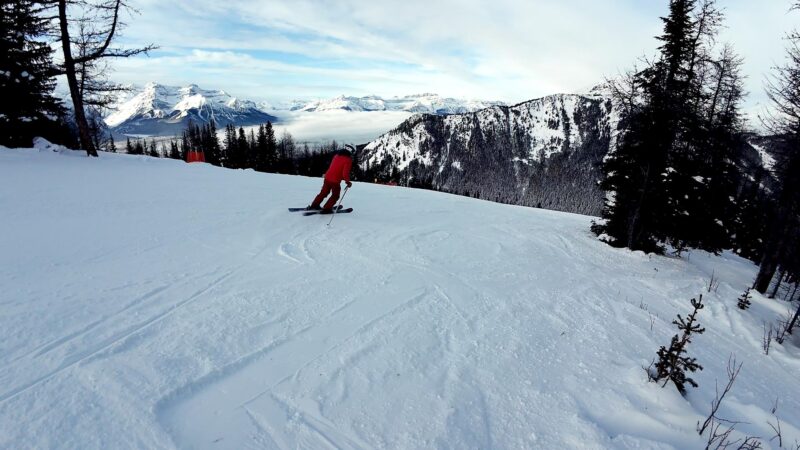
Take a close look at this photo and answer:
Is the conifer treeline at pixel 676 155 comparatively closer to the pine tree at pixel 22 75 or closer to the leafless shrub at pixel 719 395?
the leafless shrub at pixel 719 395

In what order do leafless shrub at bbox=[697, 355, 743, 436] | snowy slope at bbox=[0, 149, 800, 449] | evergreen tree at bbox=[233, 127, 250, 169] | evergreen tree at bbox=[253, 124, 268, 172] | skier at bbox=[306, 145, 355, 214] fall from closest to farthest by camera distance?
1. snowy slope at bbox=[0, 149, 800, 449]
2. leafless shrub at bbox=[697, 355, 743, 436]
3. skier at bbox=[306, 145, 355, 214]
4. evergreen tree at bbox=[253, 124, 268, 172]
5. evergreen tree at bbox=[233, 127, 250, 169]

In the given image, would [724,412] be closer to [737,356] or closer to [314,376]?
[737,356]

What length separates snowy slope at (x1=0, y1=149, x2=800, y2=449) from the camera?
299cm

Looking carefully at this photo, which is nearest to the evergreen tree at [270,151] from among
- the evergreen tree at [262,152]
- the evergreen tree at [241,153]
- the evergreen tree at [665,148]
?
the evergreen tree at [262,152]

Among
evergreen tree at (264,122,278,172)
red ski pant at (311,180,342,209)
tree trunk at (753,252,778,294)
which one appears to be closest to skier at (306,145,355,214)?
red ski pant at (311,180,342,209)

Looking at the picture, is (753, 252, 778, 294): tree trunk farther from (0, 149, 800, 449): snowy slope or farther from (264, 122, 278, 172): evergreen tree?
(264, 122, 278, 172): evergreen tree

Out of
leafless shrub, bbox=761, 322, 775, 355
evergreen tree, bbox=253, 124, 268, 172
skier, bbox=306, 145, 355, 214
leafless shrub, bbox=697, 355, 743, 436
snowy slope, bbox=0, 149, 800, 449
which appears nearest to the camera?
snowy slope, bbox=0, 149, 800, 449

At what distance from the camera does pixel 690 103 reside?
11250 millimetres

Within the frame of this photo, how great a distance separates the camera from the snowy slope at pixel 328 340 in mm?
2992

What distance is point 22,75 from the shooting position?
16.5 m

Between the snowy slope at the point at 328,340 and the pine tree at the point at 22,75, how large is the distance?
1036cm

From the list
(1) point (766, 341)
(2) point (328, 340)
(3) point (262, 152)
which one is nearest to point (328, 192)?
(2) point (328, 340)

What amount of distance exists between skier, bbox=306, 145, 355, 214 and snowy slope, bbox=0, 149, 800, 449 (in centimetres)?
131


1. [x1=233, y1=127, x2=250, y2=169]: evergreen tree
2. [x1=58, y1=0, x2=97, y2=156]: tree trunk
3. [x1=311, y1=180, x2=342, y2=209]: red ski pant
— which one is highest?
[x1=58, y1=0, x2=97, y2=156]: tree trunk
